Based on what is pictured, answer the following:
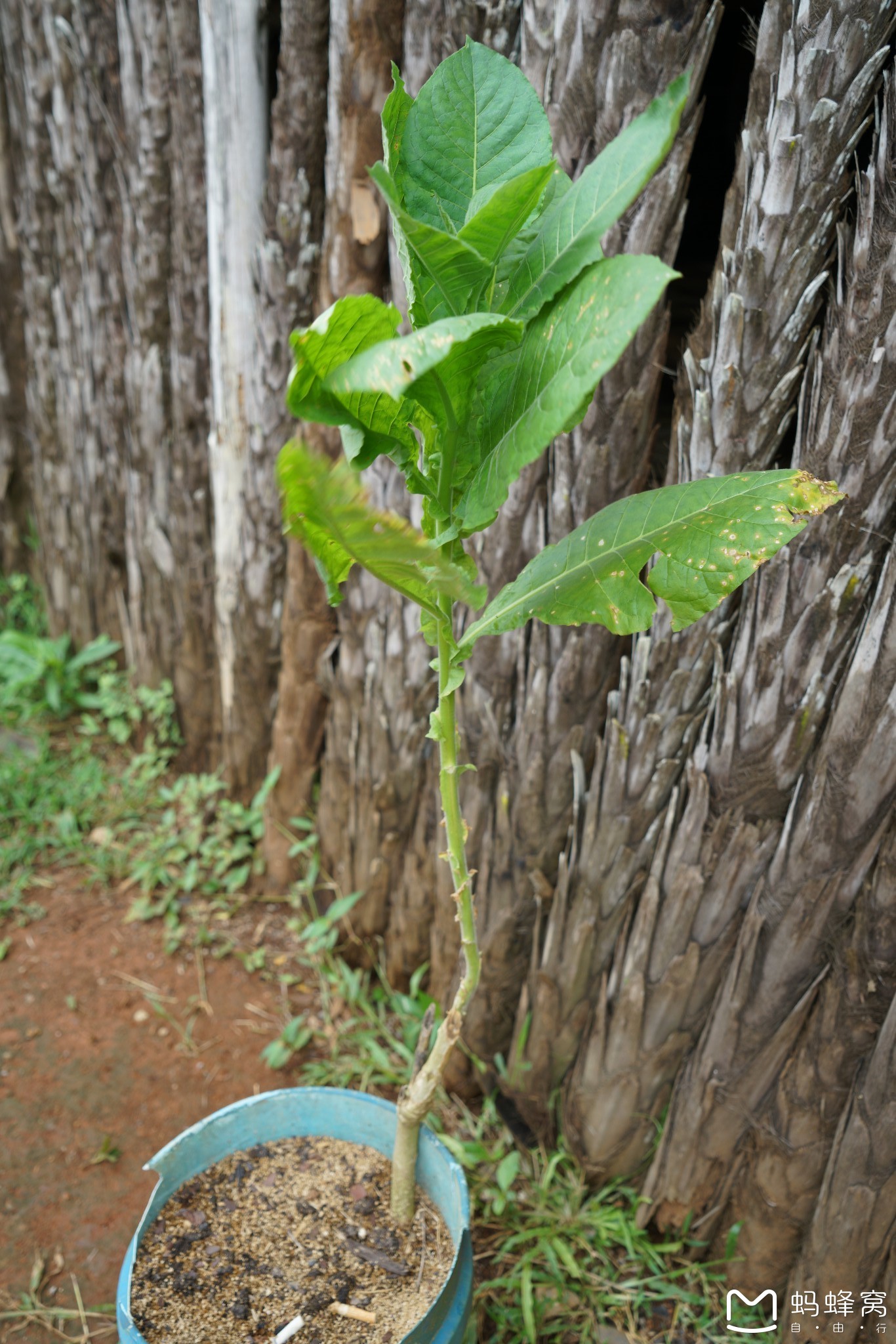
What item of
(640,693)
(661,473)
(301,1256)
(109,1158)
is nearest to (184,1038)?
(109,1158)

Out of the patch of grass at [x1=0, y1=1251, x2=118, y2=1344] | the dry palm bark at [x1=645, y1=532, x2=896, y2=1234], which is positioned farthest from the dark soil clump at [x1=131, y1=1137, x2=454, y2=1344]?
the dry palm bark at [x1=645, y1=532, x2=896, y2=1234]

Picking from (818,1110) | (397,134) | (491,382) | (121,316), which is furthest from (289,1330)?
(121,316)

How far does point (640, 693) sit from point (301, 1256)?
1.10m

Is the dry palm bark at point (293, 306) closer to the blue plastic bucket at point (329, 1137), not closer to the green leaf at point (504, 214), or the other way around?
the blue plastic bucket at point (329, 1137)

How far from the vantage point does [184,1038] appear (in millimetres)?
2232

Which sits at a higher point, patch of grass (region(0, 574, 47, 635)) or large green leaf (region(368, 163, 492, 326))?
large green leaf (region(368, 163, 492, 326))

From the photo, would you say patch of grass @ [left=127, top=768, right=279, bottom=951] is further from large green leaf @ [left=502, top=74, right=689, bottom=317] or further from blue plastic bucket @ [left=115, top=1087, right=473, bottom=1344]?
large green leaf @ [left=502, top=74, right=689, bottom=317]

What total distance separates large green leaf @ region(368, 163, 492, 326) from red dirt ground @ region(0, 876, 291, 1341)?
1839 millimetres

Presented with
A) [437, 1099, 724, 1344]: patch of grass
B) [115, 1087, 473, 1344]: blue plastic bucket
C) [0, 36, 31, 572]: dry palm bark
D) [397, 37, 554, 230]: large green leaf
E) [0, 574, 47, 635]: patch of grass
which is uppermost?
[397, 37, 554, 230]: large green leaf

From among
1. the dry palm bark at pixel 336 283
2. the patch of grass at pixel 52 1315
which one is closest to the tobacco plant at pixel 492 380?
the dry palm bark at pixel 336 283

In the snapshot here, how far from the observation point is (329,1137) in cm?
164

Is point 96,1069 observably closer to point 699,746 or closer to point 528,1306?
point 528,1306

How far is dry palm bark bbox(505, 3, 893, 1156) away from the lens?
4.37ft

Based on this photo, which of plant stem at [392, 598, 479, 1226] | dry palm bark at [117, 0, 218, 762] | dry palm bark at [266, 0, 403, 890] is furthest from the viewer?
dry palm bark at [117, 0, 218, 762]
